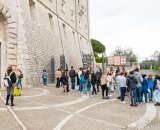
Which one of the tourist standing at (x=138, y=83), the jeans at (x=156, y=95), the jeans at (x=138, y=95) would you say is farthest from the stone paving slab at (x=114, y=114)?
the jeans at (x=156, y=95)

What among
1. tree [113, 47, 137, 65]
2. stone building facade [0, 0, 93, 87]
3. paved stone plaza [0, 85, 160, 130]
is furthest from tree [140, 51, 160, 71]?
paved stone plaza [0, 85, 160, 130]

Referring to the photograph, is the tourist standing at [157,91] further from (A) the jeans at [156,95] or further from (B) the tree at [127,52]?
(B) the tree at [127,52]

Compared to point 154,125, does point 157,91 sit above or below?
above

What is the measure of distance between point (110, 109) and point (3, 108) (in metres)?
4.31

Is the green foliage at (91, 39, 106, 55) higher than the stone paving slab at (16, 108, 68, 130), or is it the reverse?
the green foliage at (91, 39, 106, 55)

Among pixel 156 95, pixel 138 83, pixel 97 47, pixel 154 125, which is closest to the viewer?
pixel 154 125

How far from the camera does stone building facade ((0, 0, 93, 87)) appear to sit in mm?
20547

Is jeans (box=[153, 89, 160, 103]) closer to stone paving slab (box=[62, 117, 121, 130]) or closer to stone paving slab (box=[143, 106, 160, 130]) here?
stone paving slab (box=[143, 106, 160, 130])

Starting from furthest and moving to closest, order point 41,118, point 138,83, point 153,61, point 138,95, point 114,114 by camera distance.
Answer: point 153,61, point 138,95, point 138,83, point 114,114, point 41,118

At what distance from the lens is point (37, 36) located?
25.6 m

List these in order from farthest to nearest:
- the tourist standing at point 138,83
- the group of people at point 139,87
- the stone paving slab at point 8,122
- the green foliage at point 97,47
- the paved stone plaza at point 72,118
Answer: the green foliage at point 97,47 < the tourist standing at point 138,83 < the group of people at point 139,87 < the paved stone plaza at point 72,118 < the stone paving slab at point 8,122

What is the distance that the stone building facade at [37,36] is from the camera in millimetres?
20547

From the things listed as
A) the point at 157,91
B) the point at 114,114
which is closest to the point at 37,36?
the point at 157,91

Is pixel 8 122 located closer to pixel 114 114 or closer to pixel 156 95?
pixel 114 114
